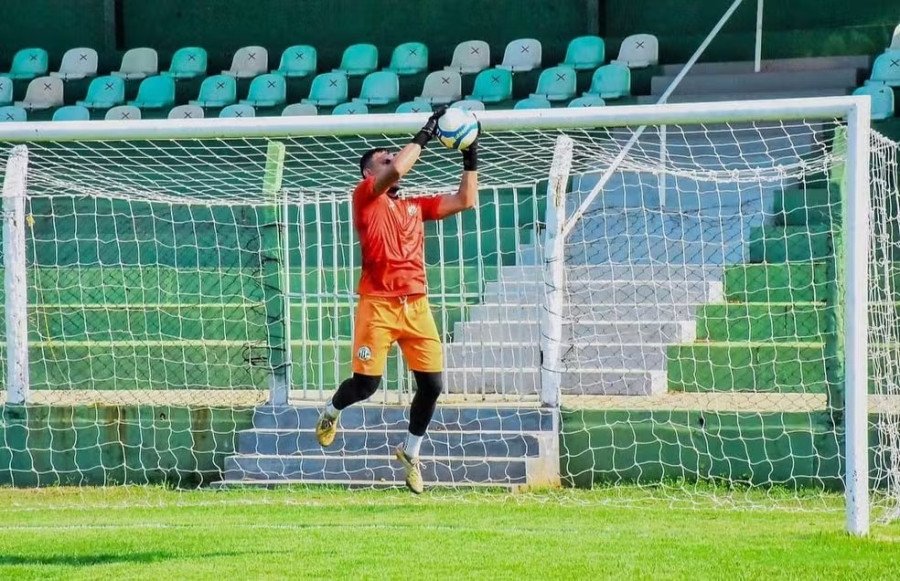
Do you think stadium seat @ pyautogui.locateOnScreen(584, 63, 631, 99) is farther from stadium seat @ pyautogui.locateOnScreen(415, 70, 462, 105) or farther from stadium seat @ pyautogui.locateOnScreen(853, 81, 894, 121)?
stadium seat @ pyautogui.locateOnScreen(853, 81, 894, 121)

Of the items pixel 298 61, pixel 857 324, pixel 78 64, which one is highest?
pixel 78 64

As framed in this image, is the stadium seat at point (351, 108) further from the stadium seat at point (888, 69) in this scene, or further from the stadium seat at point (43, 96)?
the stadium seat at point (888, 69)

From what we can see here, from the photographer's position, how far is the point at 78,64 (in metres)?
19.5

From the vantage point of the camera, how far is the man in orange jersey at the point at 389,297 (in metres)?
8.39

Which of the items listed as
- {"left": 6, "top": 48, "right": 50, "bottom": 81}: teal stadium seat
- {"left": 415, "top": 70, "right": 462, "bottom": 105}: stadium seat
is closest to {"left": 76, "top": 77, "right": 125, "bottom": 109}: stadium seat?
{"left": 6, "top": 48, "right": 50, "bottom": 81}: teal stadium seat

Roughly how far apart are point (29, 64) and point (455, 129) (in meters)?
13.4

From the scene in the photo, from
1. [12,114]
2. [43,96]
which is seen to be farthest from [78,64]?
[12,114]

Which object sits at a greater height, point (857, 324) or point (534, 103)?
point (534, 103)

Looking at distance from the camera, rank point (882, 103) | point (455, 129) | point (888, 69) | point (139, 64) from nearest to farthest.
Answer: point (455, 129), point (882, 103), point (888, 69), point (139, 64)

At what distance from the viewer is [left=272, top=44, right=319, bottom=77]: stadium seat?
1836 cm

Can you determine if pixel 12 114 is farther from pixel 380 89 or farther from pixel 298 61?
pixel 380 89

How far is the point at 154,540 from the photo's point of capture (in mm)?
8352

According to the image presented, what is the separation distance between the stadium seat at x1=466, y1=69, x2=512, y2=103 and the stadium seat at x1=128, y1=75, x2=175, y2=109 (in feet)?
12.7

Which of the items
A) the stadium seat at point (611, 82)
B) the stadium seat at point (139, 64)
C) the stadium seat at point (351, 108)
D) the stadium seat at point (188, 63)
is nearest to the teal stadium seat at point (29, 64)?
the stadium seat at point (139, 64)
